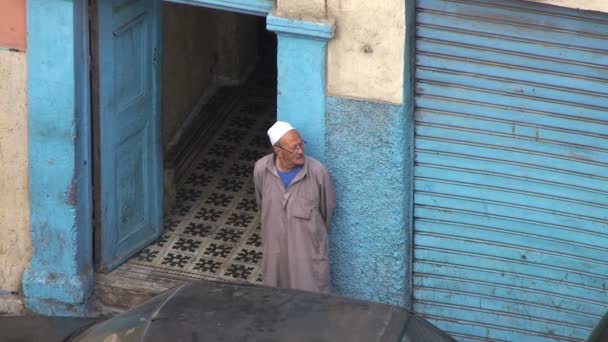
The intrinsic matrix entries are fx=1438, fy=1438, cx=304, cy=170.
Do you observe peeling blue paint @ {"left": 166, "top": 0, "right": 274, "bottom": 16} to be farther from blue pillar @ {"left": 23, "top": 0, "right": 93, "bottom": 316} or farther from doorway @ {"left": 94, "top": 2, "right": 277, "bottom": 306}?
doorway @ {"left": 94, "top": 2, "right": 277, "bottom": 306}

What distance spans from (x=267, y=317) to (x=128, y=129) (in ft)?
10.4

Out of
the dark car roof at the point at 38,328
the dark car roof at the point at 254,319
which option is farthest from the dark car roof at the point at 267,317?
the dark car roof at the point at 38,328

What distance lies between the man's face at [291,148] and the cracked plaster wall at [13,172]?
5.70 feet

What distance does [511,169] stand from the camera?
8289 millimetres

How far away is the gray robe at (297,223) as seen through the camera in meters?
8.26

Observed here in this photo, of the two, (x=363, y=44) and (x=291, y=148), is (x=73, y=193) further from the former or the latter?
(x=363, y=44)

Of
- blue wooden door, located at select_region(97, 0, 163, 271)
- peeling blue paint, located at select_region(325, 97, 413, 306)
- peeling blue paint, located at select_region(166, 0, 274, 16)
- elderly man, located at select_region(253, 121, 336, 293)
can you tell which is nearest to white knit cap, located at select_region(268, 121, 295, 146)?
elderly man, located at select_region(253, 121, 336, 293)

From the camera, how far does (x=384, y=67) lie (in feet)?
26.9

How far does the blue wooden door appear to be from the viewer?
8922 millimetres

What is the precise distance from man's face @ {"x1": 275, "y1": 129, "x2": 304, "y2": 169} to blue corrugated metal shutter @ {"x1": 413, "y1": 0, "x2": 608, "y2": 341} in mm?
750

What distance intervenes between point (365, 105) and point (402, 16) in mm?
→ 574

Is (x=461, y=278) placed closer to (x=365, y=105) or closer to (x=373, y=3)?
(x=365, y=105)

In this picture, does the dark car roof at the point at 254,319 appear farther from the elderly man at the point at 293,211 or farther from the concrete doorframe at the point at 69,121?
the concrete doorframe at the point at 69,121

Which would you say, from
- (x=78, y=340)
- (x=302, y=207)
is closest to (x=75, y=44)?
(x=302, y=207)
